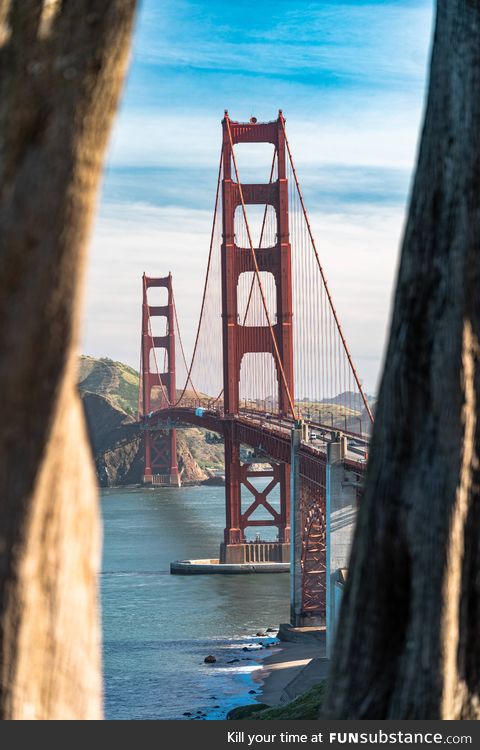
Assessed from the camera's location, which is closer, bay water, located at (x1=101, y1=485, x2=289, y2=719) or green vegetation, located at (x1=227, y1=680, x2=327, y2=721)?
green vegetation, located at (x1=227, y1=680, x2=327, y2=721)

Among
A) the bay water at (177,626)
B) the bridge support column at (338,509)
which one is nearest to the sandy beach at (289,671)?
the bay water at (177,626)

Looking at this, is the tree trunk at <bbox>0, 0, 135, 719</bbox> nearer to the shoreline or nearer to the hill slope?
the shoreline

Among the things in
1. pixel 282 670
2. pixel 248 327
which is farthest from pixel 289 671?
pixel 248 327

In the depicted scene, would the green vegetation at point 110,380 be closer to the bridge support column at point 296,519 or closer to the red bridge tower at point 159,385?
the red bridge tower at point 159,385

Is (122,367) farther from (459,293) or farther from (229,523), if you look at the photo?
(459,293)

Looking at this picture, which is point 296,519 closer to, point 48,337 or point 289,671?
point 289,671

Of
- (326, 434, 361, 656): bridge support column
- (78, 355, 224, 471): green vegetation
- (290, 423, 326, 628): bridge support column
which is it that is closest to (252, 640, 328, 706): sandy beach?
(326, 434, 361, 656): bridge support column
